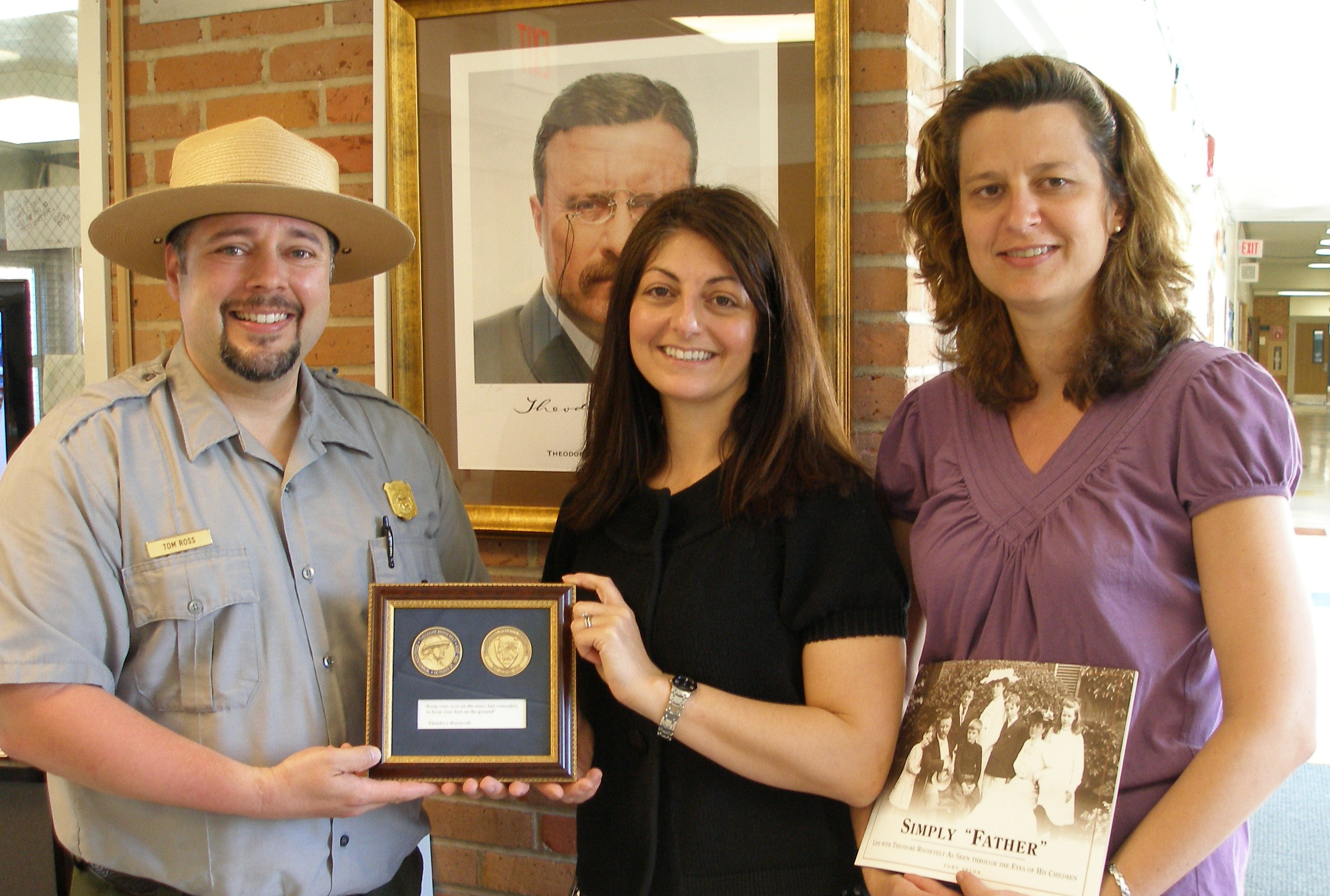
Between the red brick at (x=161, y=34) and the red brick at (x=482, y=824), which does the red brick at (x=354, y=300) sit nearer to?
the red brick at (x=161, y=34)

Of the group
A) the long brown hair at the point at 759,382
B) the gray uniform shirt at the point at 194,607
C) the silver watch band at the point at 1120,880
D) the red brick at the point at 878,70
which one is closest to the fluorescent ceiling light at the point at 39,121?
the gray uniform shirt at the point at 194,607

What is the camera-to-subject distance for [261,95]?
8.32 ft

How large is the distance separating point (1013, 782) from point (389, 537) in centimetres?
117

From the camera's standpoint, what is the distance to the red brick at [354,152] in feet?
8.04

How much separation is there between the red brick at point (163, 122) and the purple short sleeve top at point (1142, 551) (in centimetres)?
234

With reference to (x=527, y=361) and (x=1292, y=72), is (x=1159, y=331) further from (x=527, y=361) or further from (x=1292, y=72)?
(x=1292, y=72)

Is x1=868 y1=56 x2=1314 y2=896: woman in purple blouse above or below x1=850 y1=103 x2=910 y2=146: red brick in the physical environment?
below

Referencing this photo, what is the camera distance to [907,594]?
5.17 feet

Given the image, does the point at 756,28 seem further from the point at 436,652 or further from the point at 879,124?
the point at 436,652

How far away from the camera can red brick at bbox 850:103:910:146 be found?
2.02 metres

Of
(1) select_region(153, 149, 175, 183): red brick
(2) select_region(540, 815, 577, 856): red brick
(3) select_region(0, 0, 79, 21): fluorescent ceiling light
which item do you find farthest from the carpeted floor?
(3) select_region(0, 0, 79, 21): fluorescent ceiling light

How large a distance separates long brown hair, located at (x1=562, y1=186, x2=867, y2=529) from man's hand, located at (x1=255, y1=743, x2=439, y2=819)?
0.57 metres

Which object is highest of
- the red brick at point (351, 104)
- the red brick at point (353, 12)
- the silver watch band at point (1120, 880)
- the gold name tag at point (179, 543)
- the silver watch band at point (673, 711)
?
the red brick at point (353, 12)

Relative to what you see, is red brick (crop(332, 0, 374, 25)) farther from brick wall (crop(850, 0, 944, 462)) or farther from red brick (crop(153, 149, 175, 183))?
brick wall (crop(850, 0, 944, 462))
